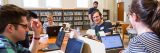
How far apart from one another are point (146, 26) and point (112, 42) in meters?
1.40

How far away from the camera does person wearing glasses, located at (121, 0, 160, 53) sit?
3.96 feet

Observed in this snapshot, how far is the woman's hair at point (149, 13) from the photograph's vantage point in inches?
48.6

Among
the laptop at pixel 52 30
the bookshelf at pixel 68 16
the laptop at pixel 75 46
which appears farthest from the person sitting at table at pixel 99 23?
the bookshelf at pixel 68 16

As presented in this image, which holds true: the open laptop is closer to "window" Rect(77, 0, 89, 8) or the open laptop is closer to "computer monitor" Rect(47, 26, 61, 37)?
"computer monitor" Rect(47, 26, 61, 37)

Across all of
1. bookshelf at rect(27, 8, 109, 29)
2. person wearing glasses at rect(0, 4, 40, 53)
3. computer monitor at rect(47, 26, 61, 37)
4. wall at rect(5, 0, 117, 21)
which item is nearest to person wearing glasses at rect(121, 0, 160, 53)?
person wearing glasses at rect(0, 4, 40, 53)

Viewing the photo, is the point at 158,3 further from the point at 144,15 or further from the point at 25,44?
the point at 25,44

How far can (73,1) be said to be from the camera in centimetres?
1199

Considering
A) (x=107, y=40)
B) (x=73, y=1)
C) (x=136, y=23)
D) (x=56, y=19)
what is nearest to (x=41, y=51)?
(x=107, y=40)

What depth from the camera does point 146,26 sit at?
1269 millimetres

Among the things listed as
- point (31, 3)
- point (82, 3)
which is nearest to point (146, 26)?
point (31, 3)

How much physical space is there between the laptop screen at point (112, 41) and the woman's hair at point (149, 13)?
1.31 metres

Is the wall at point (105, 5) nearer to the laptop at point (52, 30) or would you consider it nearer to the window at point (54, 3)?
the window at point (54, 3)

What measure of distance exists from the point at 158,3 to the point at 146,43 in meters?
0.25

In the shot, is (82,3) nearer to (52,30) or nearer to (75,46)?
(52,30)
